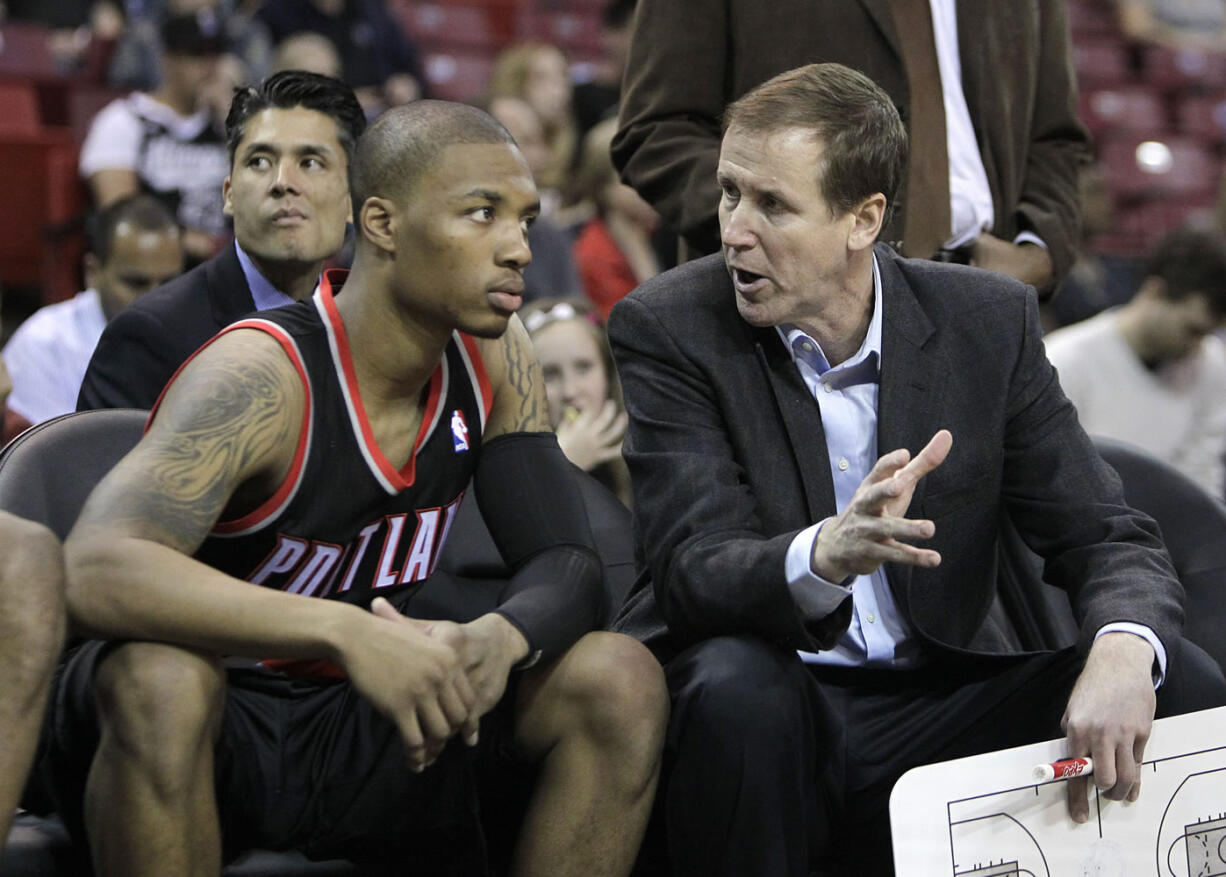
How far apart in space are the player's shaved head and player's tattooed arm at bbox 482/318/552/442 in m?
0.32

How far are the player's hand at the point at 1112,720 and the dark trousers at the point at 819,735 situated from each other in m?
0.14

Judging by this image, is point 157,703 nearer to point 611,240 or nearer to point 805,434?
point 805,434

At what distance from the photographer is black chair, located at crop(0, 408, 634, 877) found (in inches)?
101

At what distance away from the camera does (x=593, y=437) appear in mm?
4156

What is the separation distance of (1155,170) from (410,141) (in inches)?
357

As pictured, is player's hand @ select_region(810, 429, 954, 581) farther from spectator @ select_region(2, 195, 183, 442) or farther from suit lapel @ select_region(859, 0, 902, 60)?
spectator @ select_region(2, 195, 183, 442)

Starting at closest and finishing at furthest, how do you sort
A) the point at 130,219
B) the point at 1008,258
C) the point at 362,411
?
the point at 362,411 → the point at 1008,258 → the point at 130,219

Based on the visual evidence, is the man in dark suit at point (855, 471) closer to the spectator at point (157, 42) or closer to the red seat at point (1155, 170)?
the spectator at point (157, 42)

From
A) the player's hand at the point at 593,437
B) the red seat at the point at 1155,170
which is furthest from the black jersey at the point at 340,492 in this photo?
the red seat at the point at 1155,170

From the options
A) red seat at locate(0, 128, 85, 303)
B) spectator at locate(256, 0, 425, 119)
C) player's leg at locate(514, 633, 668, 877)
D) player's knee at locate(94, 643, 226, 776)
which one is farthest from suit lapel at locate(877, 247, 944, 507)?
spectator at locate(256, 0, 425, 119)

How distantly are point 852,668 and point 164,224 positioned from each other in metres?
2.85

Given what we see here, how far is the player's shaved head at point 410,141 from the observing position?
2.55 metres

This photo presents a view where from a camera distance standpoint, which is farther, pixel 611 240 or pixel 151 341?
pixel 611 240

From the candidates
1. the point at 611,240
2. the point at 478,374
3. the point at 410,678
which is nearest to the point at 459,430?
the point at 478,374
